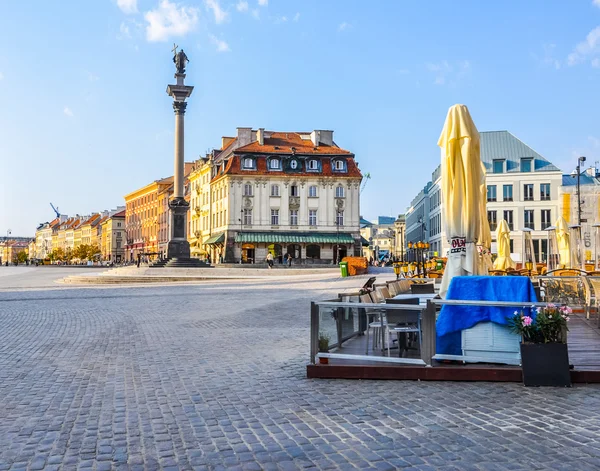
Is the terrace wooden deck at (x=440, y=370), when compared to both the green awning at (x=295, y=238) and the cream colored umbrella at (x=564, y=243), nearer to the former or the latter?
the cream colored umbrella at (x=564, y=243)

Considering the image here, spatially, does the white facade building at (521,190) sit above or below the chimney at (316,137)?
below

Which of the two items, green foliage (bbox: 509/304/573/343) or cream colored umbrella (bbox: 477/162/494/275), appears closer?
green foliage (bbox: 509/304/573/343)

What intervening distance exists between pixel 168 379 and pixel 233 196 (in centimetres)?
6350

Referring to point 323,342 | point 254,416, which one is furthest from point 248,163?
point 254,416

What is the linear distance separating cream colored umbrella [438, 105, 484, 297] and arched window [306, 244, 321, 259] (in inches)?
2411

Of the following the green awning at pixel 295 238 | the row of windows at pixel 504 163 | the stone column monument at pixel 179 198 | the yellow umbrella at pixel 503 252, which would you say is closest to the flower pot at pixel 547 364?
the yellow umbrella at pixel 503 252

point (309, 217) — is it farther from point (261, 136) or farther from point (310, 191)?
point (261, 136)

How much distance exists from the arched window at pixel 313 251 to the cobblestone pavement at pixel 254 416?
60.5 metres

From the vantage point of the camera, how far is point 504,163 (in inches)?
2773

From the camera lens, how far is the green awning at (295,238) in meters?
70.1

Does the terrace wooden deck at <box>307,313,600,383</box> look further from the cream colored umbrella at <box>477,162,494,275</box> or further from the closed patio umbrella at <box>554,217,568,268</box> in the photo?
the closed patio umbrella at <box>554,217,568,268</box>

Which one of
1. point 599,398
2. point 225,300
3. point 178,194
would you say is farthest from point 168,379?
point 178,194

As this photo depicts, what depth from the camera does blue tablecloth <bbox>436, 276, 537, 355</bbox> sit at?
7.67m

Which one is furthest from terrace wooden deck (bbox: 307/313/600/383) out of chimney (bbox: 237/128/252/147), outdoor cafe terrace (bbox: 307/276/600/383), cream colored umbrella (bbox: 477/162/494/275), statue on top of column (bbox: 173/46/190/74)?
chimney (bbox: 237/128/252/147)
